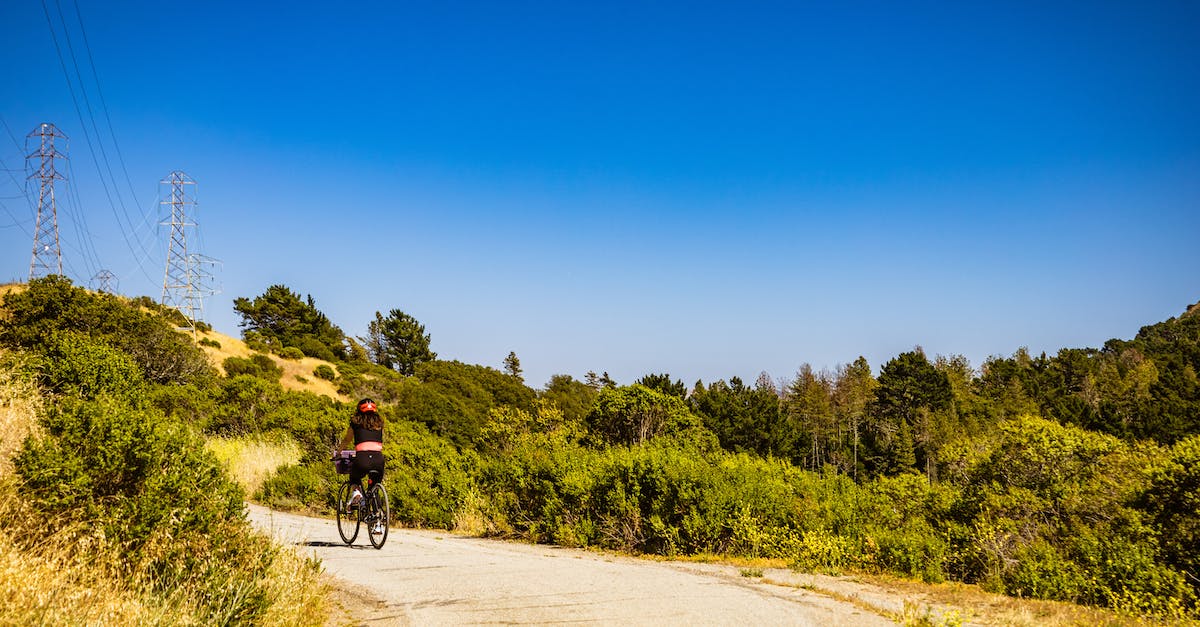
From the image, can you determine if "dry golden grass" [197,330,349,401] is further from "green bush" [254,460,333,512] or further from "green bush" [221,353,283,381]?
"green bush" [254,460,333,512]

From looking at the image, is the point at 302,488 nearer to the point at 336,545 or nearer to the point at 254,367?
the point at 336,545

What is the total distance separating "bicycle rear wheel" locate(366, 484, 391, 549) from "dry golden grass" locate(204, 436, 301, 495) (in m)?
8.16

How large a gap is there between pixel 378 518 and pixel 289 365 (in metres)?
56.9

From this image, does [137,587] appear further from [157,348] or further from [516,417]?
[157,348]

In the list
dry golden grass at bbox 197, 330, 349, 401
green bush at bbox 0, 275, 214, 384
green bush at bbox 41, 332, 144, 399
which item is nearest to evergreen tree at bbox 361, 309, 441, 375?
dry golden grass at bbox 197, 330, 349, 401

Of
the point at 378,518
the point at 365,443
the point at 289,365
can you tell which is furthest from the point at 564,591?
the point at 289,365

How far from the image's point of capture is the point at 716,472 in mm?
10000

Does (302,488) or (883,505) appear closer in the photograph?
(883,505)

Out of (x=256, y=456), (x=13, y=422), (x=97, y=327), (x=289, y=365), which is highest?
(x=289, y=365)

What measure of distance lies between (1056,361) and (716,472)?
95864 mm

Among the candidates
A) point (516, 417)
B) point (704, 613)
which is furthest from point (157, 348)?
point (704, 613)

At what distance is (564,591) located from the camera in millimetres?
Result: 6195

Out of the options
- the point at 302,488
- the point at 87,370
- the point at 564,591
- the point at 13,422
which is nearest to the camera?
the point at 564,591

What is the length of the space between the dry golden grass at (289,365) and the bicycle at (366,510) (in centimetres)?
4744
